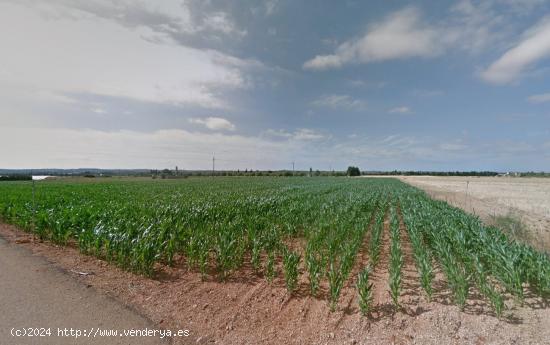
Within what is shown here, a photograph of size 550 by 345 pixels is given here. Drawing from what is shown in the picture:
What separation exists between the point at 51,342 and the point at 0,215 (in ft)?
49.9

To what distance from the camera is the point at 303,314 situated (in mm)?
4078

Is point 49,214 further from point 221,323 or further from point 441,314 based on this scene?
point 441,314

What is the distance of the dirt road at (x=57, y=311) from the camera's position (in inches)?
137

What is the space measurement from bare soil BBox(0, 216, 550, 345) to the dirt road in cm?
22

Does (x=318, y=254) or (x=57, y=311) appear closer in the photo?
(x=57, y=311)

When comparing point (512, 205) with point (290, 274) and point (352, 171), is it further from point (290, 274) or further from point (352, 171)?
point (352, 171)

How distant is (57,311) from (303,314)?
13.3 ft

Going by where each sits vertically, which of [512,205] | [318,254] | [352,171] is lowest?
[512,205]

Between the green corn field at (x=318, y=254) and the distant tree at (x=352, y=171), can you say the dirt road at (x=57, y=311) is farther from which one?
the distant tree at (x=352, y=171)

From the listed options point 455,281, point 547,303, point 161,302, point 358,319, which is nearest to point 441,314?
point 455,281

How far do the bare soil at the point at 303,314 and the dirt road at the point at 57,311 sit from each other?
0.22 meters

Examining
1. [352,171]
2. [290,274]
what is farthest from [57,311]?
[352,171]

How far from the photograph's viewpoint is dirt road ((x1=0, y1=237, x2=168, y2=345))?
137 inches

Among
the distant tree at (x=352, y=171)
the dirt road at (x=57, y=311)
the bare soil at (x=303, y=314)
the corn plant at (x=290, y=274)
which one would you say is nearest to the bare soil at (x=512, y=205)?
the bare soil at (x=303, y=314)
